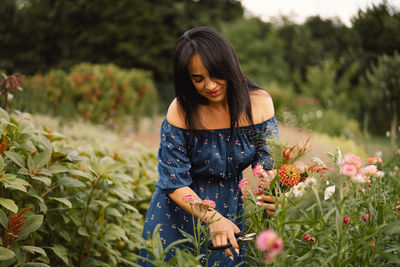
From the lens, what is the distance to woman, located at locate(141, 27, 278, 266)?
161 cm

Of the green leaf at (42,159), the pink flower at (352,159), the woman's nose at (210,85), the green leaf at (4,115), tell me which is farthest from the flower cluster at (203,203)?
the green leaf at (4,115)

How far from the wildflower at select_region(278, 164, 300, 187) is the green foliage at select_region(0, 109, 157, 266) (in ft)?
3.31

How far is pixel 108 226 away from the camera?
222 centimetres

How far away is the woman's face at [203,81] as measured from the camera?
159 cm

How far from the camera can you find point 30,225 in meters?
1.56

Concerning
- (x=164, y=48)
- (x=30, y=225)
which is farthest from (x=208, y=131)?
(x=164, y=48)

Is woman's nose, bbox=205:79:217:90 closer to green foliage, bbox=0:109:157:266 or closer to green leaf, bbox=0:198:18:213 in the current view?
green foliage, bbox=0:109:157:266

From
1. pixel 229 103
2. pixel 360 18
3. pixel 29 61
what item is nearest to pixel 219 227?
pixel 229 103

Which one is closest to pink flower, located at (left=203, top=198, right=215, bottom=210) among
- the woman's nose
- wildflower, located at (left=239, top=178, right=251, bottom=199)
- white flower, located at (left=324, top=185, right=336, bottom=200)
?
wildflower, located at (left=239, top=178, right=251, bottom=199)

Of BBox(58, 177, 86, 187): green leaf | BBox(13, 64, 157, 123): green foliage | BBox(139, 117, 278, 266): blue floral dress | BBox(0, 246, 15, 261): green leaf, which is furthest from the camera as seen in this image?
BBox(13, 64, 157, 123): green foliage

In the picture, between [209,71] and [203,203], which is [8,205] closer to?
[203,203]

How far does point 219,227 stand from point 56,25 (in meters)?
21.1

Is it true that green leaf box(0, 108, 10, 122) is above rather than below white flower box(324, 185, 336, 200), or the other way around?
above

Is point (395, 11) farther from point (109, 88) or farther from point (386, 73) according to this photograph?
point (109, 88)
